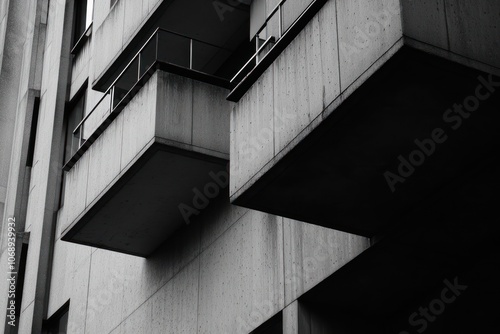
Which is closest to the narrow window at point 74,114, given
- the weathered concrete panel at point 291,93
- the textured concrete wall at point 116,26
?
the textured concrete wall at point 116,26

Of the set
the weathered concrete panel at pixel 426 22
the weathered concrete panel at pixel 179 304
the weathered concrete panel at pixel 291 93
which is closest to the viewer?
the weathered concrete panel at pixel 426 22

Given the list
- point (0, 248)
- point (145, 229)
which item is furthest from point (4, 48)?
point (145, 229)

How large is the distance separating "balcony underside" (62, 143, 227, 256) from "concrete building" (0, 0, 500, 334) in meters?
0.03

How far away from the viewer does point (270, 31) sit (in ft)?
42.9

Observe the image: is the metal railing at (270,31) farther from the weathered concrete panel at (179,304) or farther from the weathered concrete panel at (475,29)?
the weathered concrete panel at (179,304)

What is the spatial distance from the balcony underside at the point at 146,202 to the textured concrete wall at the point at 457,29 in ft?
19.3

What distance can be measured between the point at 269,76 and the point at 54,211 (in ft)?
40.8

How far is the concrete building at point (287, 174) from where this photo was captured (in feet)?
29.9

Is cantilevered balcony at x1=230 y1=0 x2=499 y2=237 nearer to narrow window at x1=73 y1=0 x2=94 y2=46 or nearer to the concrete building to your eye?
the concrete building

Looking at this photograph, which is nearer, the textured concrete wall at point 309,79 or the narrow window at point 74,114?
the textured concrete wall at point 309,79

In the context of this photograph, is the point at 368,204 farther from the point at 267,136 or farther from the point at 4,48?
the point at 4,48

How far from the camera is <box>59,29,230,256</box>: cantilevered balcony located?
14.3 m

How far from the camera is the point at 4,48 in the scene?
28.5m

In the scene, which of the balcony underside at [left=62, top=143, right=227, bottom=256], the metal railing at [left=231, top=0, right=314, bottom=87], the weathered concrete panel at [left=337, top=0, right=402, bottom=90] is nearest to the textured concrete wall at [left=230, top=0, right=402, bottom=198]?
the weathered concrete panel at [left=337, top=0, right=402, bottom=90]
